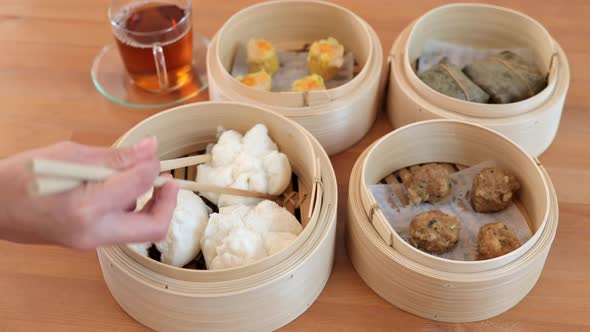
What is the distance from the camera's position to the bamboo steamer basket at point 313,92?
52.8 inches

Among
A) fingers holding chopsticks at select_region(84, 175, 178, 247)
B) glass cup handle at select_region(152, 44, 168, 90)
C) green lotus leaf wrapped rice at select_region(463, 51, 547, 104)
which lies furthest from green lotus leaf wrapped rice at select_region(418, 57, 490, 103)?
fingers holding chopsticks at select_region(84, 175, 178, 247)

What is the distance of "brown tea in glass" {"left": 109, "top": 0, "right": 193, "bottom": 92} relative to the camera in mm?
1430

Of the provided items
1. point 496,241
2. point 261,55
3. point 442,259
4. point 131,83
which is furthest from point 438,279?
point 131,83

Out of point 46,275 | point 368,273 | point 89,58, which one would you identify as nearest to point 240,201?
point 368,273

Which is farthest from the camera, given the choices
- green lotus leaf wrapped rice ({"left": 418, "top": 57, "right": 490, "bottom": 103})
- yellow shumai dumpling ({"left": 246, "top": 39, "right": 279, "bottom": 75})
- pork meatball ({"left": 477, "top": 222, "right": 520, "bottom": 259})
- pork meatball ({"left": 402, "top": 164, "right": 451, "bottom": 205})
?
yellow shumai dumpling ({"left": 246, "top": 39, "right": 279, "bottom": 75})

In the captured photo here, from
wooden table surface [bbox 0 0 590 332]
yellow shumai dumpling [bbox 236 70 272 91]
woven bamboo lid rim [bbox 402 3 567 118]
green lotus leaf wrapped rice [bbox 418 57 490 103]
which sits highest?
woven bamboo lid rim [bbox 402 3 567 118]

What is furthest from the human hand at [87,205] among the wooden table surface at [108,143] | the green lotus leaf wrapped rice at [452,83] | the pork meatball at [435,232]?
the green lotus leaf wrapped rice at [452,83]

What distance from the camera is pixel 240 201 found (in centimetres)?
122

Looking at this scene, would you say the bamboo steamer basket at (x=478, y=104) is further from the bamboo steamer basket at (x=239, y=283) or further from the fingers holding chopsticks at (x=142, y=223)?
the fingers holding chopsticks at (x=142, y=223)

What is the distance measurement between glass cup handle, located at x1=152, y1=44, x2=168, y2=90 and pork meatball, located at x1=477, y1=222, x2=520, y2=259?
0.76 m

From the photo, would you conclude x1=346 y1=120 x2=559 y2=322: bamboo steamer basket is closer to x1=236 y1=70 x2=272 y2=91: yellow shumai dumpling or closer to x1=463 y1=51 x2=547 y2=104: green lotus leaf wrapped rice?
x1=463 y1=51 x2=547 y2=104: green lotus leaf wrapped rice

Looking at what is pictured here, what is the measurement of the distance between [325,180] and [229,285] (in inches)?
10.9

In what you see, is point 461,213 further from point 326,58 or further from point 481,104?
point 326,58

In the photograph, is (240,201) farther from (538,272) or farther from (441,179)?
(538,272)
